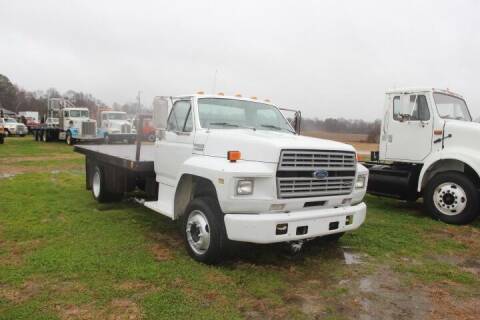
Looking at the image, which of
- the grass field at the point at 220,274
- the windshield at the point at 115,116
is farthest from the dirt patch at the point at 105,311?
the windshield at the point at 115,116

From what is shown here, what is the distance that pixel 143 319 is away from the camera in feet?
11.7

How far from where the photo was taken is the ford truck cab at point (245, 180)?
14.4 ft

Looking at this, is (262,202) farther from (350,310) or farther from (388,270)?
(388,270)

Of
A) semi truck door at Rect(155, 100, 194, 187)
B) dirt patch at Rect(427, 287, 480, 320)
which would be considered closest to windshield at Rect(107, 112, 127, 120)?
semi truck door at Rect(155, 100, 194, 187)

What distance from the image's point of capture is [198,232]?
16.1 feet

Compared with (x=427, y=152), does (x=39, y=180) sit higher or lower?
lower

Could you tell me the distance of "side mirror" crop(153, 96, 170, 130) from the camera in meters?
5.46

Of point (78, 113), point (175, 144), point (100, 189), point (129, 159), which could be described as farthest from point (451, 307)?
point (78, 113)

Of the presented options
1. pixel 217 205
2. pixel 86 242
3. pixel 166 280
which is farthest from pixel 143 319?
pixel 86 242

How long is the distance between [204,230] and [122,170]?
3.08 m

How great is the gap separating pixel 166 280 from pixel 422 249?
12.4ft

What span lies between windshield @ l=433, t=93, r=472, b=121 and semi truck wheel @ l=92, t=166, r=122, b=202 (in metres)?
6.71

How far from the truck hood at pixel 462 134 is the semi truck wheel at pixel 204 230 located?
5.25 meters

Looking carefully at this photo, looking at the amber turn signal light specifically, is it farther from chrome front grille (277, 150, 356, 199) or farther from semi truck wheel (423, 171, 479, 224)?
semi truck wheel (423, 171, 479, 224)
